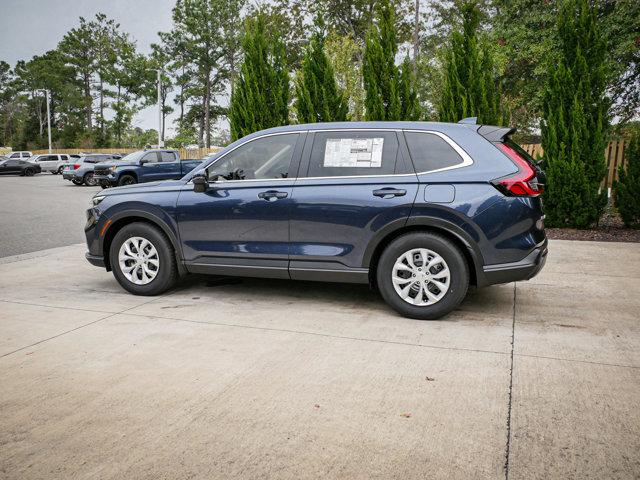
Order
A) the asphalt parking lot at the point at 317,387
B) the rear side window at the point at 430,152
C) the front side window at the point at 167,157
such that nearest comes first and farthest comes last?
the asphalt parking lot at the point at 317,387
the rear side window at the point at 430,152
the front side window at the point at 167,157

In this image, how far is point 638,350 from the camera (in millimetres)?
4086

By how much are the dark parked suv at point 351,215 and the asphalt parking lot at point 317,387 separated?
390 millimetres

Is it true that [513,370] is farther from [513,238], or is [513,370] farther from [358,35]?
[358,35]

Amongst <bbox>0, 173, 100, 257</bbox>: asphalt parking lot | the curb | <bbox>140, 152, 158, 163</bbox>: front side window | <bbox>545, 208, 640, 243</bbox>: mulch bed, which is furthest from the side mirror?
<bbox>140, 152, 158, 163</bbox>: front side window

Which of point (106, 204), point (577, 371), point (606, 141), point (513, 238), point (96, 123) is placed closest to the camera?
point (577, 371)

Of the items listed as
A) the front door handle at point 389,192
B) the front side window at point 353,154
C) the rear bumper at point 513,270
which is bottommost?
the rear bumper at point 513,270

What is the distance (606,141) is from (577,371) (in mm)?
7802

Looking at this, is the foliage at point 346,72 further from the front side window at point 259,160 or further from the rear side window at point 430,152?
the rear side window at point 430,152

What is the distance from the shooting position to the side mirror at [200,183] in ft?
17.9

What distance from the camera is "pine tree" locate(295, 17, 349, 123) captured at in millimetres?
12094

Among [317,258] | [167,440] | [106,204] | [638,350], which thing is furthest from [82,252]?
[638,350]

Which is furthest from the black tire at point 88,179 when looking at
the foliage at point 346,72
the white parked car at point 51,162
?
the white parked car at point 51,162

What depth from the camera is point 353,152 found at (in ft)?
17.1

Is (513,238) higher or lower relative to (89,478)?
higher
